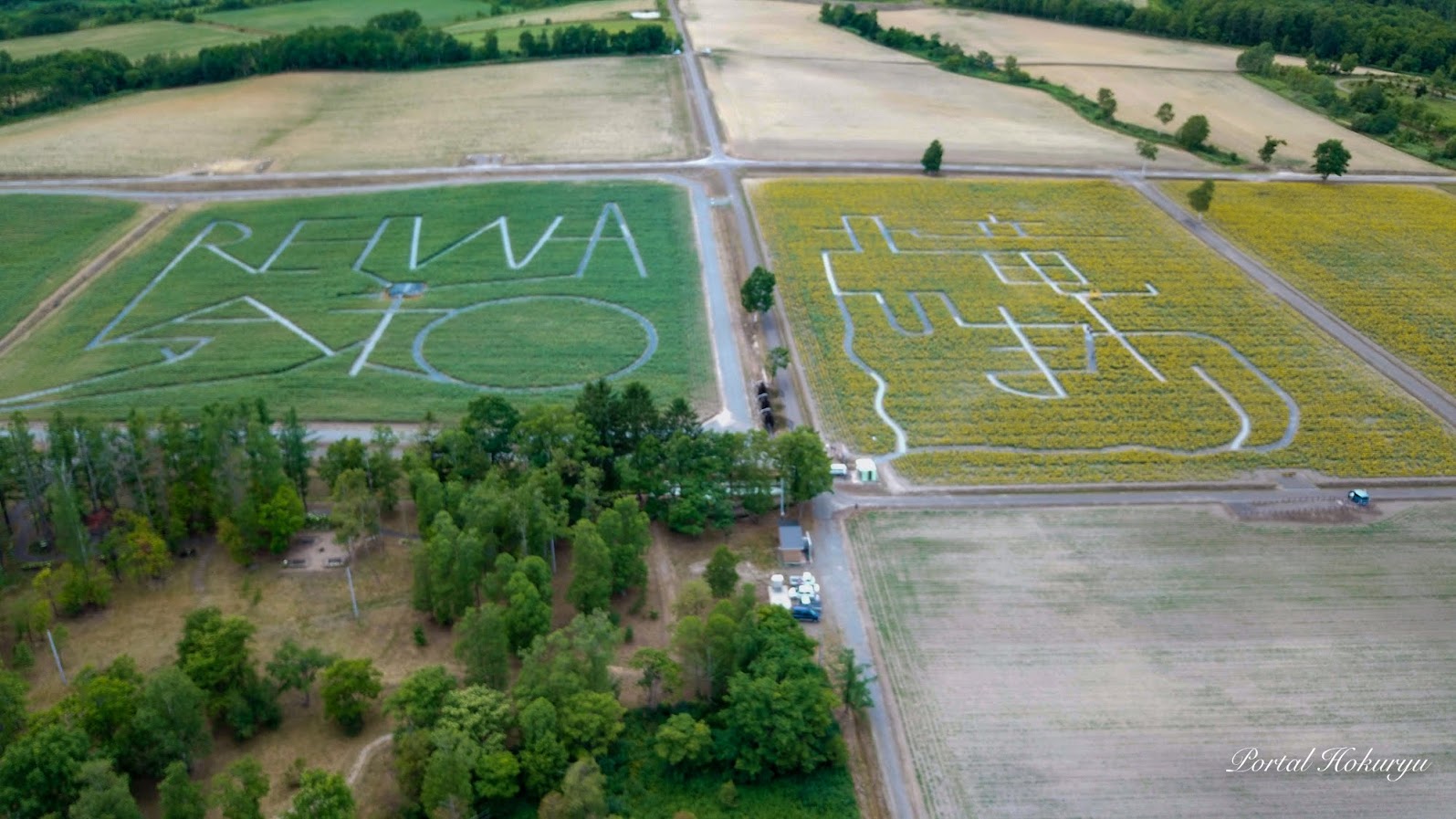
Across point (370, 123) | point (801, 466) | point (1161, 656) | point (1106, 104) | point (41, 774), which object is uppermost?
point (1106, 104)

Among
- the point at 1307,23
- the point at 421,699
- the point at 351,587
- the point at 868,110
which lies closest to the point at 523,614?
the point at 421,699

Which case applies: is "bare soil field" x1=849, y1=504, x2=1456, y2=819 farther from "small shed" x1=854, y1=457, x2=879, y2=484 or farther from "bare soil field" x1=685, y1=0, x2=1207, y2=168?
"bare soil field" x1=685, y1=0, x2=1207, y2=168

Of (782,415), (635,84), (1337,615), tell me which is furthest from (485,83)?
(1337,615)

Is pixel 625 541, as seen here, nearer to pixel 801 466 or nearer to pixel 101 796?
pixel 801 466

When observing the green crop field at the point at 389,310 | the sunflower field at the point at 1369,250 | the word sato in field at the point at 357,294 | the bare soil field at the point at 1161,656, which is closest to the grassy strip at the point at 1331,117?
the sunflower field at the point at 1369,250

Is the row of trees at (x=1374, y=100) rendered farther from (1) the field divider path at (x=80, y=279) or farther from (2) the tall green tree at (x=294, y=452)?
(1) the field divider path at (x=80, y=279)
